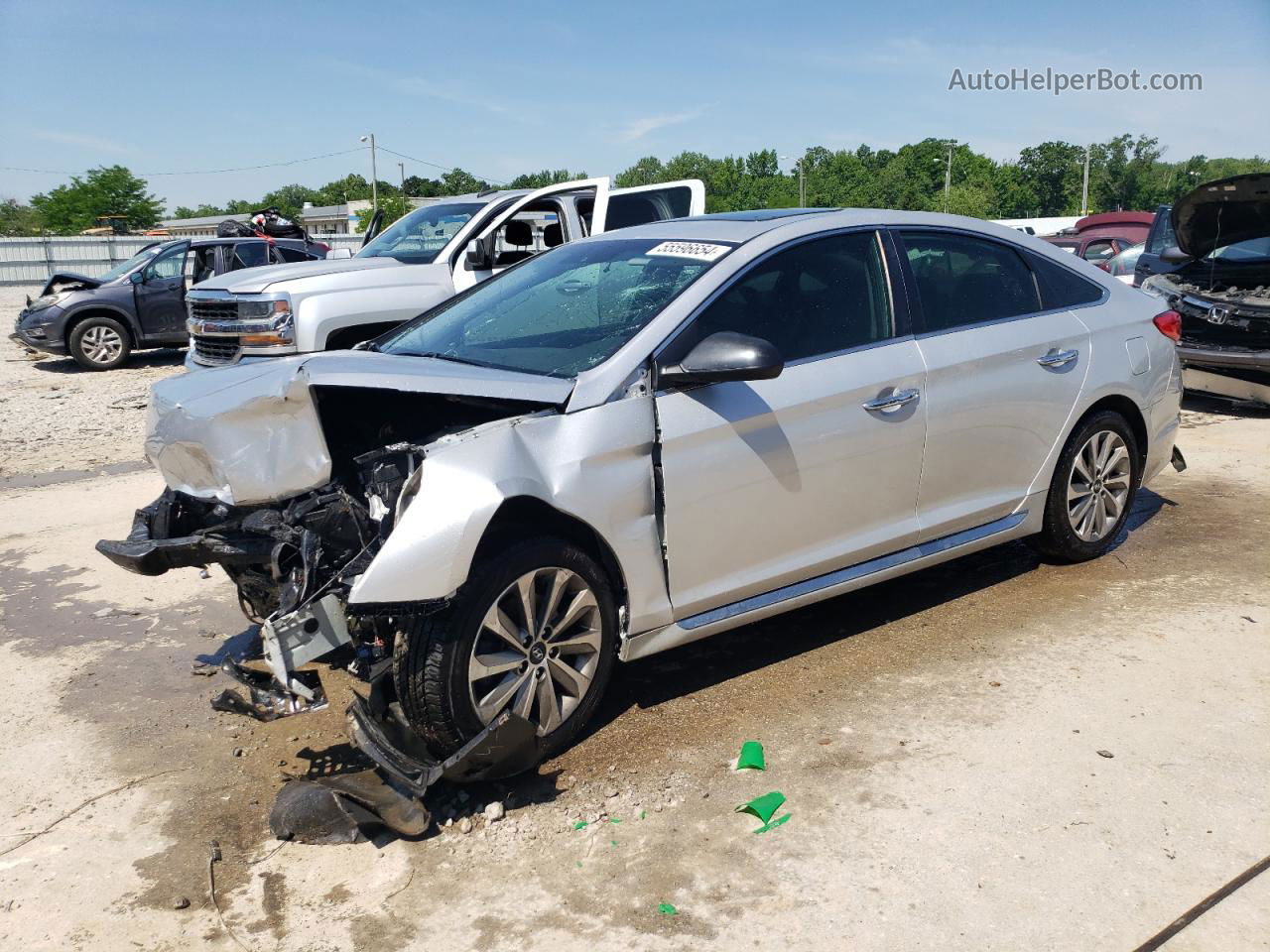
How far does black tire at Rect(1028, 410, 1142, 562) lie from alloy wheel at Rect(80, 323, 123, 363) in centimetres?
1346

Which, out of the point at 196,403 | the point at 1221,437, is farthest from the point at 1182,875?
the point at 1221,437

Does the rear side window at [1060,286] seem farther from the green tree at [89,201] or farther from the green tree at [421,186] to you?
the green tree at [421,186]

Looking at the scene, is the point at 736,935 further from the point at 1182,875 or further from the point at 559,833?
the point at 1182,875

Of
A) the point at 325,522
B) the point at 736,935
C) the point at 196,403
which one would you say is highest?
the point at 196,403

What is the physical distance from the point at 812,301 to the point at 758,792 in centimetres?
194

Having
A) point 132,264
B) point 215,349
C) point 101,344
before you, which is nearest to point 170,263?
point 132,264

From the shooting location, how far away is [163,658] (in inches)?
189

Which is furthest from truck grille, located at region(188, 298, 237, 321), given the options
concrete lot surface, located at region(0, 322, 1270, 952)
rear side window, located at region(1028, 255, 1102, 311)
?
rear side window, located at region(1028, 255, 1102, 311)

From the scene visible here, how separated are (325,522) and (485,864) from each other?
4.07 feet

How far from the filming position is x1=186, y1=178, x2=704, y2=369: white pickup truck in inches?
335

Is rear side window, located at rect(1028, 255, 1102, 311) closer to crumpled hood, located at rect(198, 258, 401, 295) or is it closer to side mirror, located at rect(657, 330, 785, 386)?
side mirror, located at rect(657, 330, 785, 386)

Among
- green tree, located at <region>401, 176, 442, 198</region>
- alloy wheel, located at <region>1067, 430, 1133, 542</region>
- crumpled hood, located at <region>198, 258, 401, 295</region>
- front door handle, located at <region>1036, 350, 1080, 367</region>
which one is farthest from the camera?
green tree, located at <region>401, 176, 442, 198</region>

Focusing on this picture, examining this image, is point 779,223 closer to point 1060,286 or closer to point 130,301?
point 1060,286

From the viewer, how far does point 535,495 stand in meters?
3.41
